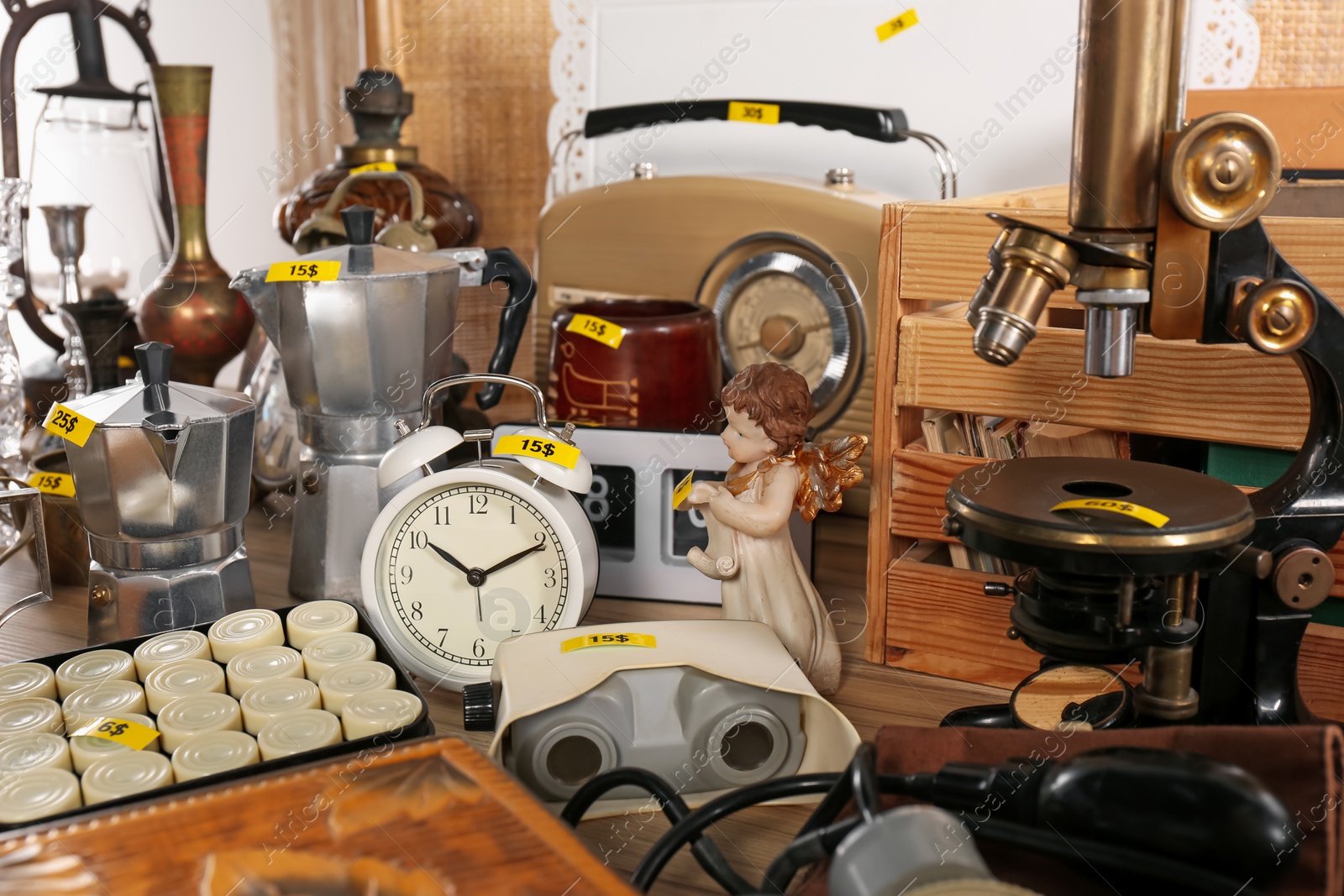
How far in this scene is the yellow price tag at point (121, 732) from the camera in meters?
0.66

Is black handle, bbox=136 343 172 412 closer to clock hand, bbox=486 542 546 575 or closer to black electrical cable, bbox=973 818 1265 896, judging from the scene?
clock hand, bbox=486 542 546 575

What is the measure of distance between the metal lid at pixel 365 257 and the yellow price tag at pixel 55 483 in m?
0.31

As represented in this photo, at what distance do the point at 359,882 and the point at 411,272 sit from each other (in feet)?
1.95

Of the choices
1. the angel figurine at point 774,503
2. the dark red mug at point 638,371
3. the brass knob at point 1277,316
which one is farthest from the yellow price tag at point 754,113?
the brass knob at point 1277,316

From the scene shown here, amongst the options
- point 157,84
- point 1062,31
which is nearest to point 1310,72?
point 1062,31

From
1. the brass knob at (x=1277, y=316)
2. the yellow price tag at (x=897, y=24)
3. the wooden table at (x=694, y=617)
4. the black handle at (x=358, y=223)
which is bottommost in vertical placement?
the wooden table at (x=694, y=617)

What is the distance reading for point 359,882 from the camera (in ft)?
1.61

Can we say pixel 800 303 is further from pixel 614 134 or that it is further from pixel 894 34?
pixel 614 134

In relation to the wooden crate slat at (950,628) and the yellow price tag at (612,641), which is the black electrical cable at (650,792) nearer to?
the yellow price tag at (612,641)

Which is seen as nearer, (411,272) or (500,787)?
(500,787)

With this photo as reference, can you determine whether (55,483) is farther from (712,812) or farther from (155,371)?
(712,812)

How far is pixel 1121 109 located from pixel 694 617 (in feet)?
1.87

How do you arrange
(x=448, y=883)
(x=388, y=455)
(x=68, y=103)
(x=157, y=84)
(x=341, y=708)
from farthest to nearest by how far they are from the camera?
(x=68, y=103) → (x=157, y=84) → (x=388, y=455) → (x=341, y=708) → (x=448, y=883)

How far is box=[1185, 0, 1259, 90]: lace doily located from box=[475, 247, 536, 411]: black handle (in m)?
0.73
